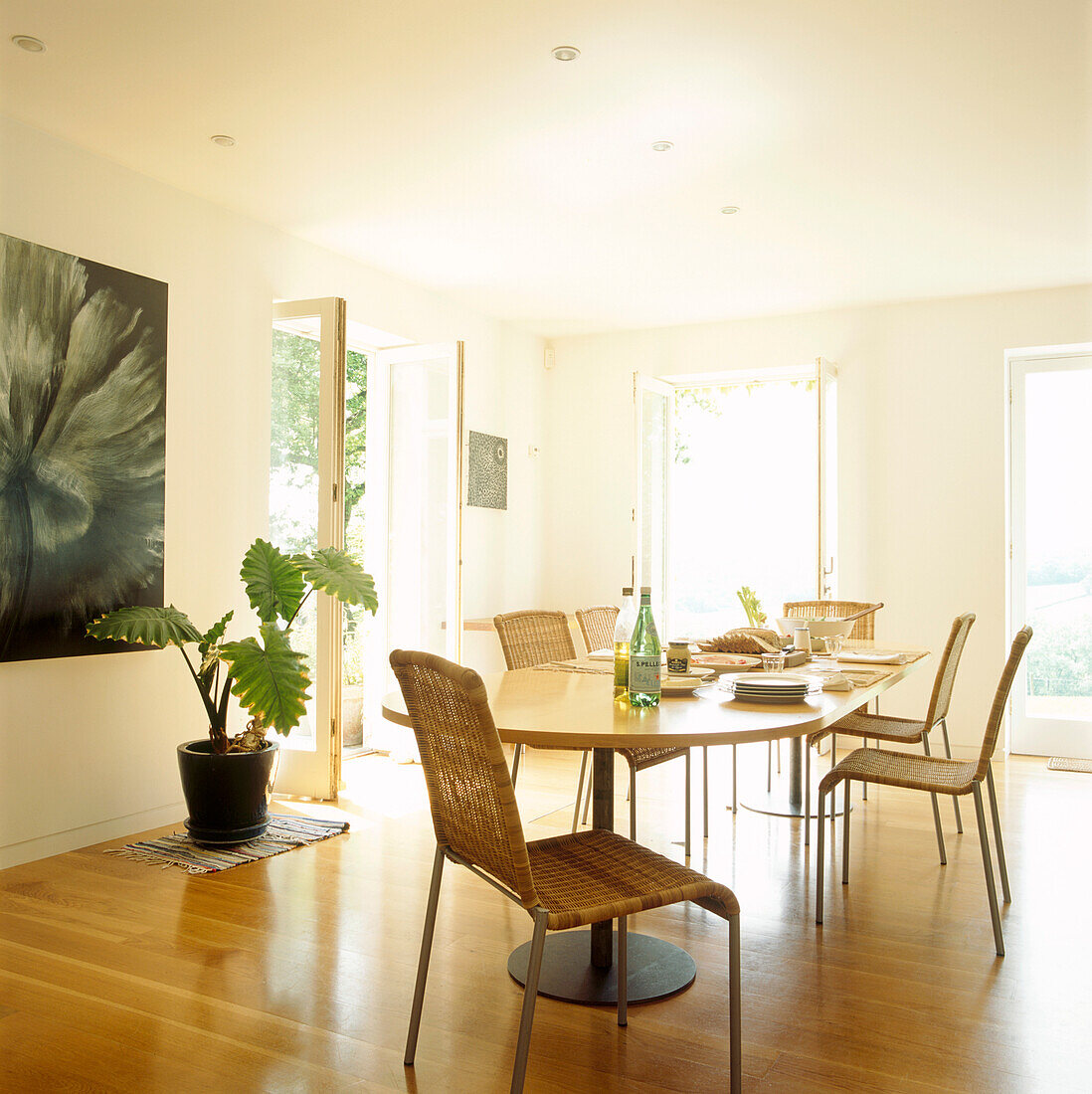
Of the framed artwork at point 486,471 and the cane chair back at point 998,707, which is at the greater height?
the framed artwork at point 486,471

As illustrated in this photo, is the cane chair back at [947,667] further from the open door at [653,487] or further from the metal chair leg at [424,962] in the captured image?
the open door at [653,487]

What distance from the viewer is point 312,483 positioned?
460cm

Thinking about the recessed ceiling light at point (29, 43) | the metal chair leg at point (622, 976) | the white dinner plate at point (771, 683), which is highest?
the recessed ceiling light at point (29, 43)

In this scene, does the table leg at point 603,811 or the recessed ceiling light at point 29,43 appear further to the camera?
the recessed ceiling light at point 29,43

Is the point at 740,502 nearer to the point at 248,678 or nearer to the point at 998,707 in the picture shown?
the point at 248,678

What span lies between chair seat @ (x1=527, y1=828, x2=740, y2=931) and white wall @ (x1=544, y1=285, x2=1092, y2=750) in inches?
170

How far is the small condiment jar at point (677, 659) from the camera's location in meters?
2.54

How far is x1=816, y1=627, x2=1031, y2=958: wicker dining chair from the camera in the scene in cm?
273

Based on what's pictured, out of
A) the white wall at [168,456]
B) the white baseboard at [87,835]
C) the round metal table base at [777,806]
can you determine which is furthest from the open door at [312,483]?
the round metal table base at [777,806]

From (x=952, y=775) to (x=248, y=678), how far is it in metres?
2.44

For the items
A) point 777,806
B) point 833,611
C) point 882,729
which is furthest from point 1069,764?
point 882,729

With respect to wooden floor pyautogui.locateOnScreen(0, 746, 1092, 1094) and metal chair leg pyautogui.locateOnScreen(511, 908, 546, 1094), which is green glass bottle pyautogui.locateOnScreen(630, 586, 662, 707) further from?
wooden floor pyautogui.locateOnScreen(0, 746, 1092, 1094)

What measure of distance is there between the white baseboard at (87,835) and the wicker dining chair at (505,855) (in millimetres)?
2129

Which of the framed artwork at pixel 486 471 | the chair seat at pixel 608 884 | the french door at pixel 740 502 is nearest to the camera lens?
the chair seat at pixel 608 884
